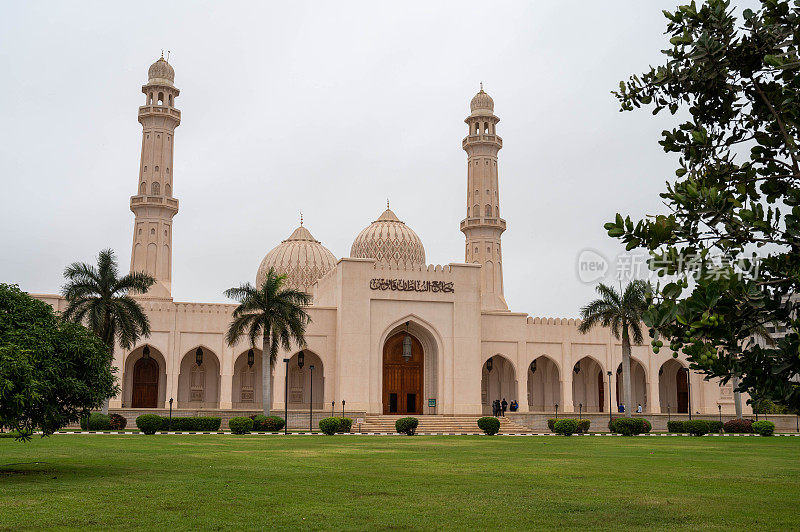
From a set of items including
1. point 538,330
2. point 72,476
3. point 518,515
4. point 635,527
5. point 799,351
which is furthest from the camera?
point 538,330

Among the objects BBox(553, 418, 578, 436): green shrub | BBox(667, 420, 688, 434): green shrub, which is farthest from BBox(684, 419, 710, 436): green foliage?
BBox(553, 418, 578, 436): green shrub

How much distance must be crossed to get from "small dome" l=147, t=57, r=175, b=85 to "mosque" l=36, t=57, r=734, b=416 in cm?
6

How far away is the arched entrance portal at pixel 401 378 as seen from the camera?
1735 inches

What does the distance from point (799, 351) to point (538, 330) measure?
4085 centimetres

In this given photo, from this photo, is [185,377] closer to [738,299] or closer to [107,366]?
[107,366]

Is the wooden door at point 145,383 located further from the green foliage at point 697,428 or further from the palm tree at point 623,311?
the green foliage at point 697,428

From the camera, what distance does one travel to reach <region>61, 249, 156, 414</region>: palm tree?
33812 mm

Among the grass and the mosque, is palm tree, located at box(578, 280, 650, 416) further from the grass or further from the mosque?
the grass

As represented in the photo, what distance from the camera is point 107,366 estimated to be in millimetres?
15922

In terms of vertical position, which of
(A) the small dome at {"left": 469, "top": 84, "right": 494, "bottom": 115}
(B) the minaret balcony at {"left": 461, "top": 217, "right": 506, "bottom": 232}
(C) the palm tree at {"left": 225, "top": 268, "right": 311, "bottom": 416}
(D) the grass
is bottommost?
(D) the grass

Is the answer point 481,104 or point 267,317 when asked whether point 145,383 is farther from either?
point 481,104

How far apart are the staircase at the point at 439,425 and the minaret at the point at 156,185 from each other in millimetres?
13218

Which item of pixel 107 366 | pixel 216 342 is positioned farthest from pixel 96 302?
pixel 107 366

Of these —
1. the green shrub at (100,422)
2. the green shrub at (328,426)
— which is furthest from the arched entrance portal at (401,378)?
the green shrub at (100,422)
